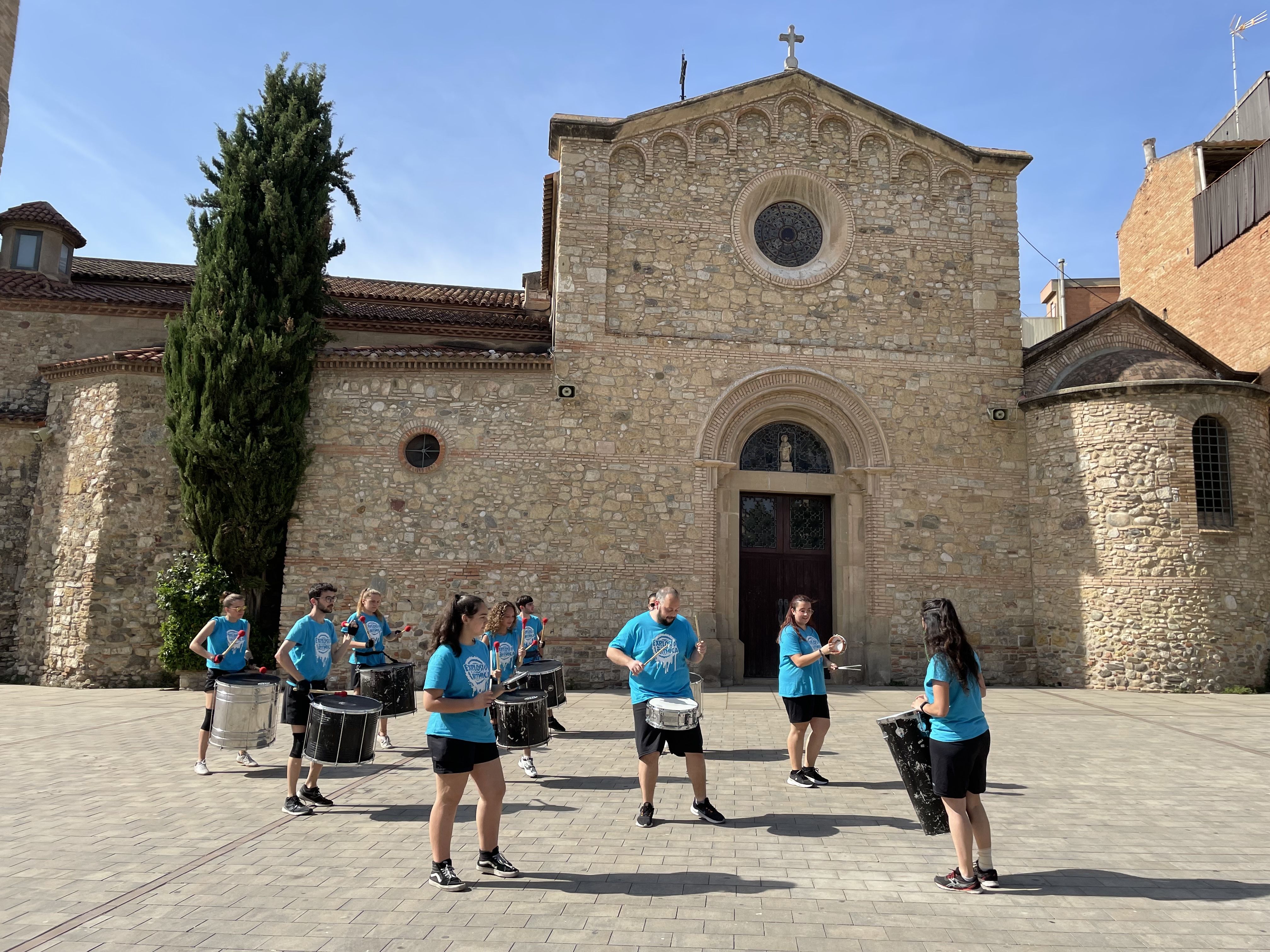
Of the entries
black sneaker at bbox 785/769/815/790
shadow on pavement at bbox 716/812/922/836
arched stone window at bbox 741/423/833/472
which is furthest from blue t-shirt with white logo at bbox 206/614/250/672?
arched stone window at bbox 741/423/833/472

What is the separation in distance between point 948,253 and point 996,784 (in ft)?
40.6

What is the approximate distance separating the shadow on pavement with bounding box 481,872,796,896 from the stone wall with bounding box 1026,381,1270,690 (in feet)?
40.7

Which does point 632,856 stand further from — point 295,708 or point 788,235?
point 788,235

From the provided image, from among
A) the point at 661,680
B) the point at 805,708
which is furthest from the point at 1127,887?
the point at 661,680

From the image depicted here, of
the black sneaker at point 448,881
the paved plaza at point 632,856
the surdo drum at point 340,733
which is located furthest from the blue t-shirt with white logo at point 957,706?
the surdo drum at point 340,733

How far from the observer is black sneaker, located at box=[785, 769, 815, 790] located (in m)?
7.68

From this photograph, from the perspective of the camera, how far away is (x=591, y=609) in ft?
49.4

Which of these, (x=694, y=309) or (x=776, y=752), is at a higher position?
(x=694, y=309)

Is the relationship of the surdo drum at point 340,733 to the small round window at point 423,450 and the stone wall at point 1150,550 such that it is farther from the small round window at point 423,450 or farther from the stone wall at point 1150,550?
the stone wall at point 1150,550

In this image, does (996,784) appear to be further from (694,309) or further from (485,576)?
(694,309)

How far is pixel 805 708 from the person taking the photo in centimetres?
770

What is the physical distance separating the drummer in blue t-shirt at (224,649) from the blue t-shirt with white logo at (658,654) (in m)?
4.41

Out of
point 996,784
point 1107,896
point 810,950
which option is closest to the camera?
point 810,950

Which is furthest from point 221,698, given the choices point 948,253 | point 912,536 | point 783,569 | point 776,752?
point 948,253
